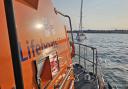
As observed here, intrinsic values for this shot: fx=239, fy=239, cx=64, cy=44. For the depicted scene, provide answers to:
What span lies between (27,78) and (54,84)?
40.4 inches

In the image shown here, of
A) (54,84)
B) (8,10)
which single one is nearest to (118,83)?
(54,84)

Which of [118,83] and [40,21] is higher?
[40,21]

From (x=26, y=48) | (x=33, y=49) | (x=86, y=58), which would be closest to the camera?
(x=26, y=48)

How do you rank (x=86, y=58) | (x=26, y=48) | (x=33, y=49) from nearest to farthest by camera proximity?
(x=26, y=48) → (x=33, y=49) → (x=86, y=58)

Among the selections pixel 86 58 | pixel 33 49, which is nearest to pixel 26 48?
pixel 33 49

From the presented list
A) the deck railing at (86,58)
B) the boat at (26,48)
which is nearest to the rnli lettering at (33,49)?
the boat at (26,48)

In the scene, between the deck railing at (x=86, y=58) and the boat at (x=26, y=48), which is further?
the deck railing at (x=86, y=58)

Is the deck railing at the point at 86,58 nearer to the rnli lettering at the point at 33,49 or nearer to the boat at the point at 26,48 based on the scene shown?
the boat at the point at 26,48

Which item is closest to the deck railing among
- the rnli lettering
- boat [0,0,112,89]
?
boat [0,0,112,89]

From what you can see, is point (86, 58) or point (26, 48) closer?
point (26, 48)

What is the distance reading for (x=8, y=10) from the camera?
1458 mm

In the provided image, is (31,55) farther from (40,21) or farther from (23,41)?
(40,21)

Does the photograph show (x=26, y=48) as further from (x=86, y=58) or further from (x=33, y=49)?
(x=86, y=58)

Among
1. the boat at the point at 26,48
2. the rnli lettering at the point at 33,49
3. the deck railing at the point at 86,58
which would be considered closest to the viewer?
the boat at the point at 26,48
